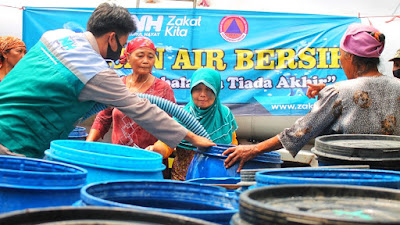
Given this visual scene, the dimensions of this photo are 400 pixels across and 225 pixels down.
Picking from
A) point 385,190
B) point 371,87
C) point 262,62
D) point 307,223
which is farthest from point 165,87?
point 307,223

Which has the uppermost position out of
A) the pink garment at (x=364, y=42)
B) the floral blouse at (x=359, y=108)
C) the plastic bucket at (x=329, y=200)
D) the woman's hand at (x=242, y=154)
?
the pink garment at (x=364, y=42)

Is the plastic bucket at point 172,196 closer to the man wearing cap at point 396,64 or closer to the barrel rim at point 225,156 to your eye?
the barrel rim at point 225,156

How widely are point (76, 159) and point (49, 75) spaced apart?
71cm

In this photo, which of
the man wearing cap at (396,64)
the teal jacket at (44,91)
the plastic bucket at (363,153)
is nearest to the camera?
the plastic bucket at (363,153)

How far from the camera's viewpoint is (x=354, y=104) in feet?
8.77

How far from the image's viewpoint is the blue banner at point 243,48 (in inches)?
278

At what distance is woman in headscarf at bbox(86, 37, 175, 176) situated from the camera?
432cm

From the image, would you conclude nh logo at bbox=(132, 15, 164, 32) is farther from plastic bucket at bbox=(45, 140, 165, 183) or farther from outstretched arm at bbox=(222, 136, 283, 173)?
plastic bucket at bbox=(45, 140, 165, 183)

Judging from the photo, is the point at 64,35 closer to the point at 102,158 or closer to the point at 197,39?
the point at 102,158

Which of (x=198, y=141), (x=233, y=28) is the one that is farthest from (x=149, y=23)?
(x=198, y=141)

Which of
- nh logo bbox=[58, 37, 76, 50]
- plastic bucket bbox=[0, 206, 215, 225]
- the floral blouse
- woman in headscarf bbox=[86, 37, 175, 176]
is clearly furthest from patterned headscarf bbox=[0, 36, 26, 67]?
plastic bucket bbox=[0, 206, 215, 225]

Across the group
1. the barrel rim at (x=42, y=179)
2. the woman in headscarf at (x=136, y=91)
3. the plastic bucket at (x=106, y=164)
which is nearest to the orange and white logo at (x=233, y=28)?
the woman in headscarf at (x=136, y=91)

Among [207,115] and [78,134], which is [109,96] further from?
[78,134]

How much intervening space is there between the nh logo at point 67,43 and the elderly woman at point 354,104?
3.54 ft
